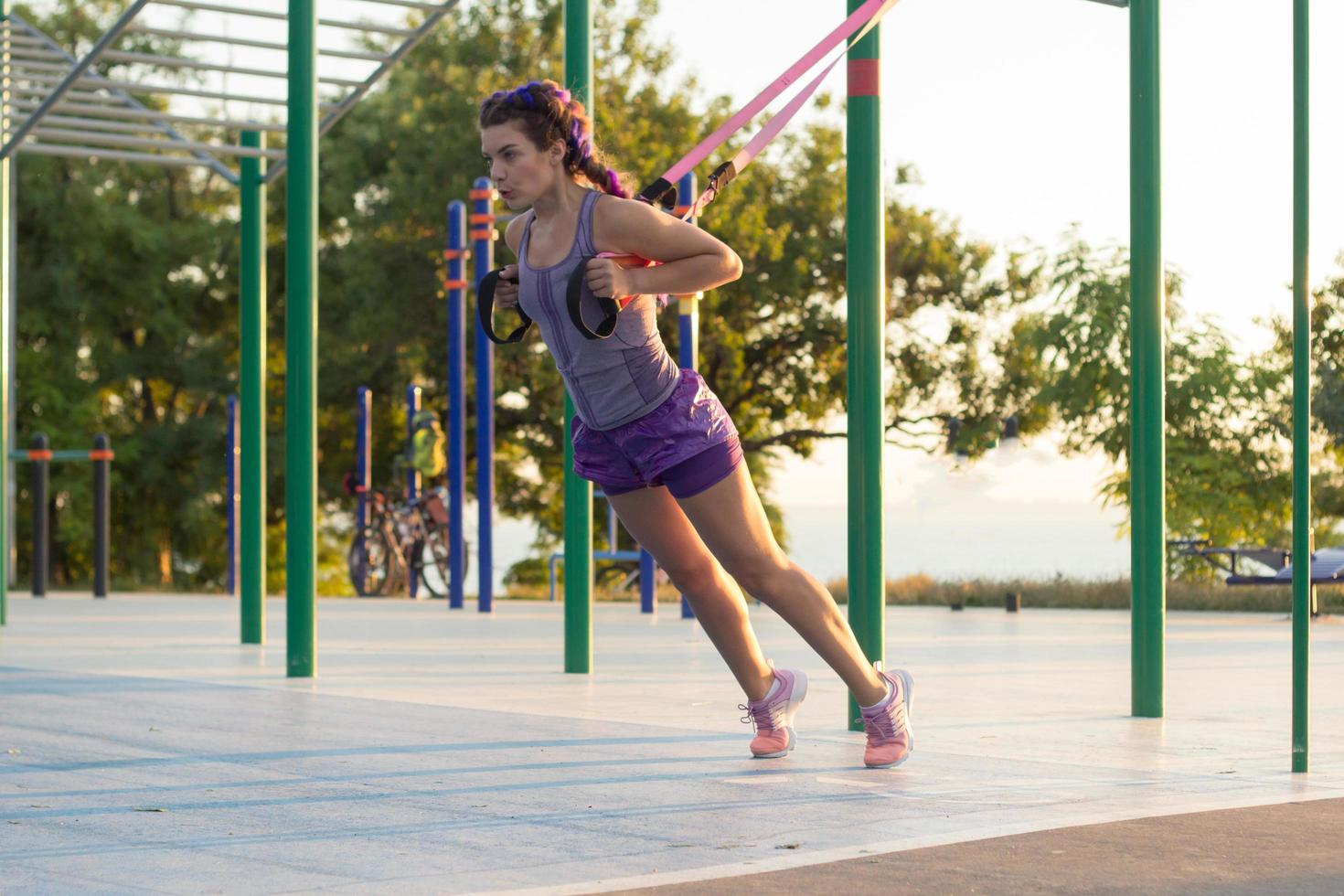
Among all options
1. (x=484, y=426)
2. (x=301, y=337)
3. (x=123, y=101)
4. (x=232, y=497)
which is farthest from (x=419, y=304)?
(x=301, y=337)

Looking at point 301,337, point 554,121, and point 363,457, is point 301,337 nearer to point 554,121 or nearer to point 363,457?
point 554,121

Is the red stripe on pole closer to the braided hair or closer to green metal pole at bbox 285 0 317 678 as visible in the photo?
the braided hair

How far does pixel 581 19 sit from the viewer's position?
7.93m

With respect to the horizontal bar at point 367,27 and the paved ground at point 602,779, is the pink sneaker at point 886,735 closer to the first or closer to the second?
the paved ground at point 602,779

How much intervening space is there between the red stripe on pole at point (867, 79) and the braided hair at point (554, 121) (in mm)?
1319

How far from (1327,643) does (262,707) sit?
6625 mm

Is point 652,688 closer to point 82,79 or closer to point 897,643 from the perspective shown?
point 897,643

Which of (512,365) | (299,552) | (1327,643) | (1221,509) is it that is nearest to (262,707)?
(299,552)

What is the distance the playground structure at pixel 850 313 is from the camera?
5117 mm

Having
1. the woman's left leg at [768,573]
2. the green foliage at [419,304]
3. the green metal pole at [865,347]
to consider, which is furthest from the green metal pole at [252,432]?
the green foliage at [419,304]

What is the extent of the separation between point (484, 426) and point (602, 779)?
1116cm

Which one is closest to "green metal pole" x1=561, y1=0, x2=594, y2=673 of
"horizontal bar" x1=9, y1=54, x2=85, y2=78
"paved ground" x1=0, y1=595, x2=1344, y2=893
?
"paved ground" x1=0, y1=595, x2=1344, y2=893

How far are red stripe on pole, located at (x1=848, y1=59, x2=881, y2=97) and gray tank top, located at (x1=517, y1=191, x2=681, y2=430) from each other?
1495 mm

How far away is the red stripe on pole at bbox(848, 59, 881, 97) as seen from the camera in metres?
6.08
